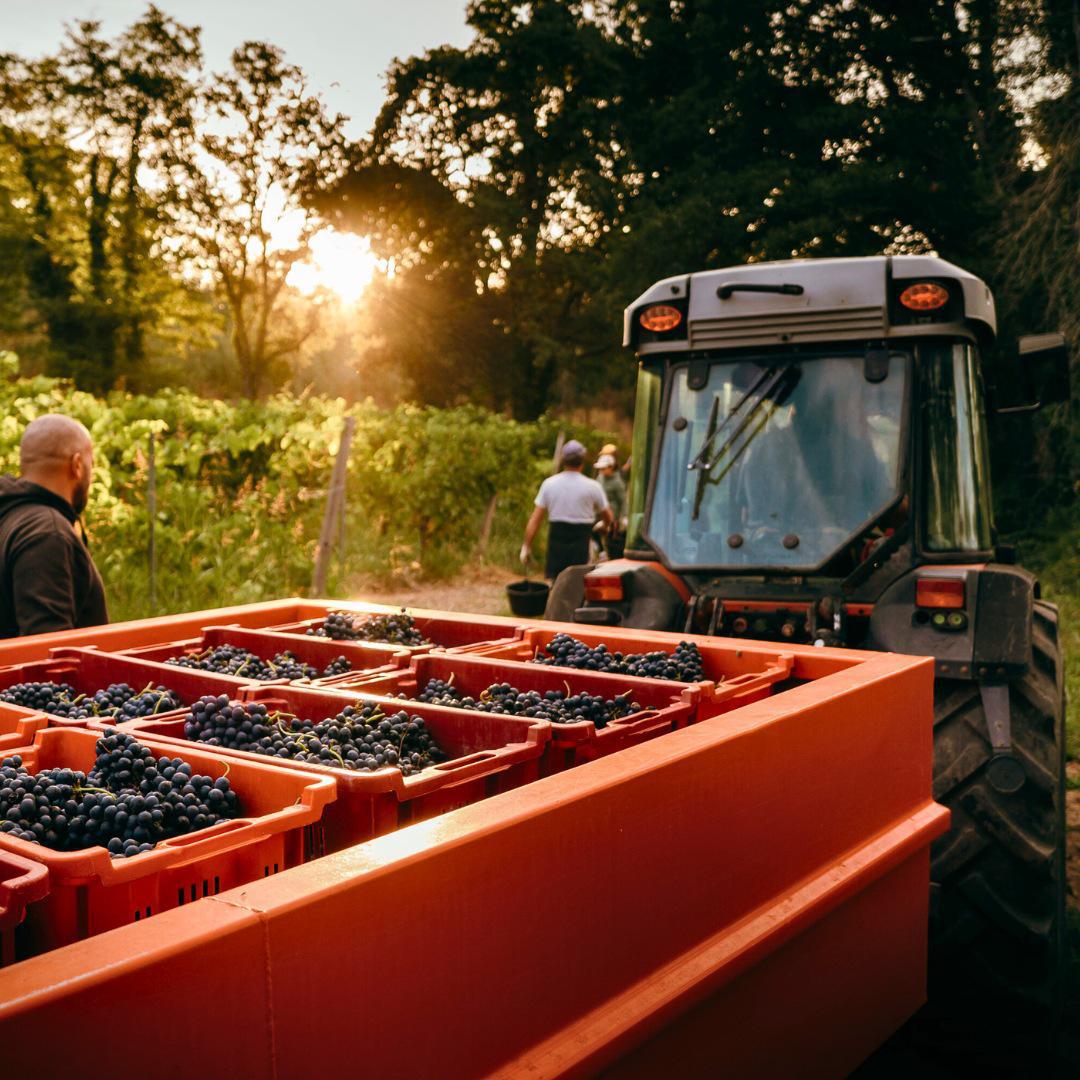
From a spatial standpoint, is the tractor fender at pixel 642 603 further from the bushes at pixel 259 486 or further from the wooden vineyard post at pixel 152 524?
the wooden vineyard post at pixel 152 524

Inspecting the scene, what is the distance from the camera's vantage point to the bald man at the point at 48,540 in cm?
384

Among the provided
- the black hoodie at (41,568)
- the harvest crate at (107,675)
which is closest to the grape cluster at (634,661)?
the harvest crate at (107,675)

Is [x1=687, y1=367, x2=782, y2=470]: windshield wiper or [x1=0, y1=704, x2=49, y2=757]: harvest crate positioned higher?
[x1=687, y1=367, x2=782, y2=470]: windshield wiper

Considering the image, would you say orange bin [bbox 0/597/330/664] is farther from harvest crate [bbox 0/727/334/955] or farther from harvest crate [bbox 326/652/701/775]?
harvest crate [bbox 0/727/334/955]

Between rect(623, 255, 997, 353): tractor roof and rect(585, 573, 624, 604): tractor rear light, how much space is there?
1.08 meters

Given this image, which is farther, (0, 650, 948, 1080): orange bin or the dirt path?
the dirt path

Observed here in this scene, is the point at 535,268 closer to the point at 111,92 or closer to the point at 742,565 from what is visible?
the point at 111,92

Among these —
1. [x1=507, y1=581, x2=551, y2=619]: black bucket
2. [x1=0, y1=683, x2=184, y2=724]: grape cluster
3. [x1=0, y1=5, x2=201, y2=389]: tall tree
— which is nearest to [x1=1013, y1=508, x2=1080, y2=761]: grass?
[x1=507, y1=581, x2=551, y2=619]: black bucket

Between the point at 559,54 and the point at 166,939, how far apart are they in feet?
118

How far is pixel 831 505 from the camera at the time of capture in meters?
4.58

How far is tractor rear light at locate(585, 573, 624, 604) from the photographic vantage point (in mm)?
4664

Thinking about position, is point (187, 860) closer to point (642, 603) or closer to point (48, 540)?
point (48, 540)

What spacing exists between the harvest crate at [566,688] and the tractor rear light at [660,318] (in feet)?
8.25

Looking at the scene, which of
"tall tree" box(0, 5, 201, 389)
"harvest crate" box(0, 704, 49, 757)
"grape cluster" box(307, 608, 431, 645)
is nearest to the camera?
"harvest crate" box(0, 704, 49, 757)
